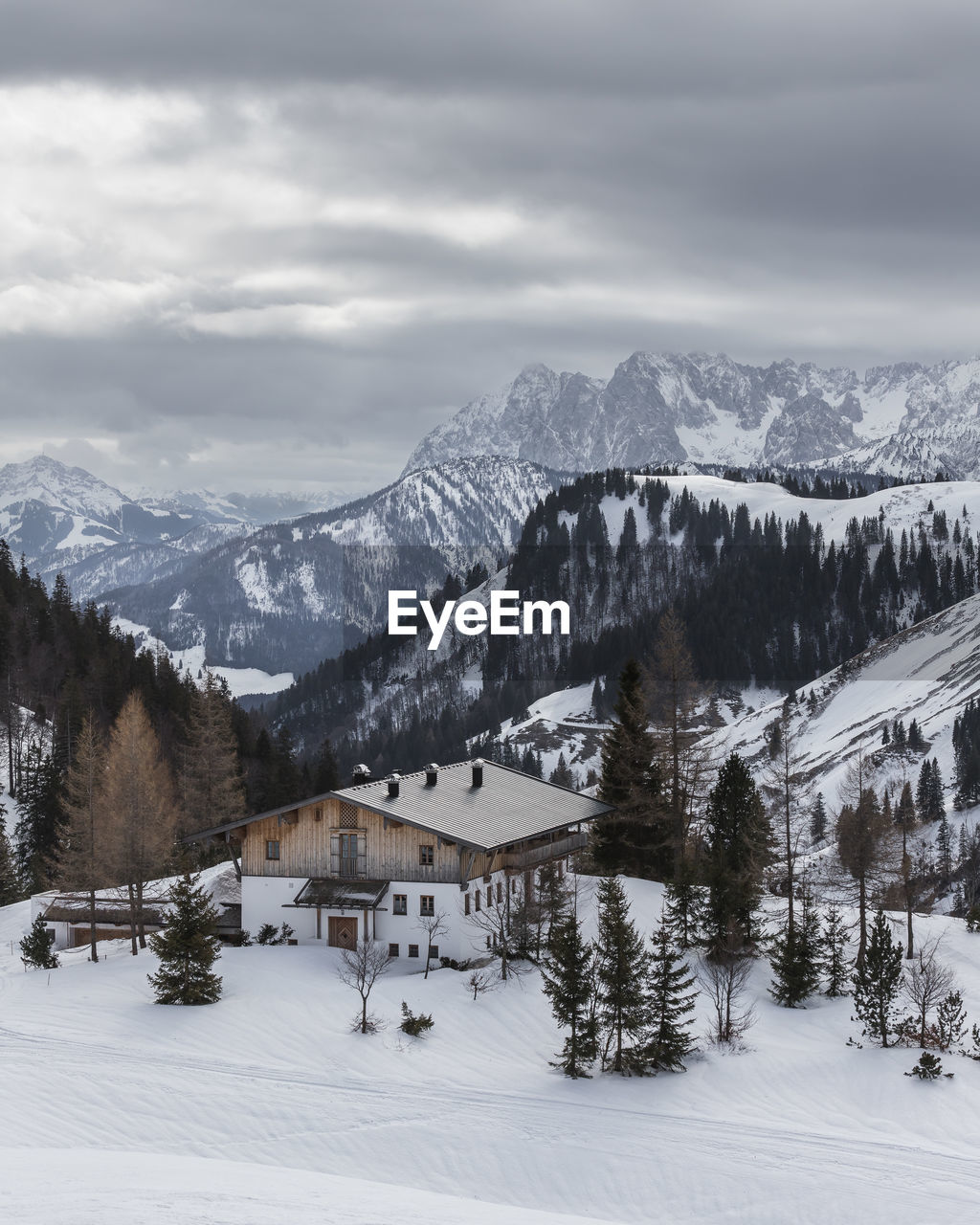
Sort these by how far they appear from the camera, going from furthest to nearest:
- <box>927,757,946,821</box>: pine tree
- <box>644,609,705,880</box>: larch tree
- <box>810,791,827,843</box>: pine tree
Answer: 1. <box>927,757,946,821</box>: pine tree
2. <box>810,791,827,843</box>: pine tree
3. <box>644,609,705,880</box>: larch tree

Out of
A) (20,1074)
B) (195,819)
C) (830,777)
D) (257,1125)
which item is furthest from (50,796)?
(830,777)

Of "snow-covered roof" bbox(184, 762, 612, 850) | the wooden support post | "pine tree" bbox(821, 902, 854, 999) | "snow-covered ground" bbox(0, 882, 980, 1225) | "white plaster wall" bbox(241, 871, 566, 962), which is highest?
"snow-covered roof" bbox(184, 762, 612, 850)

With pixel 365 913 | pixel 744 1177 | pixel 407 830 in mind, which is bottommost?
pixel 744 1177

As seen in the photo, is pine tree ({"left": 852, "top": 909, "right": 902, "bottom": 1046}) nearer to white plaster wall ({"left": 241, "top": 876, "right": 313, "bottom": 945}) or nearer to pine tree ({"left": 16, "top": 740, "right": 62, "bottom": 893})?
white plaster wall ({"left": 241, "top": 876, "right": 313, "bottom": 945})

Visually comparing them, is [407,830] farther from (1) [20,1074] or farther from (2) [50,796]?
(2) [50,796]

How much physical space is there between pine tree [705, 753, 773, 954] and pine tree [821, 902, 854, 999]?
136 inches

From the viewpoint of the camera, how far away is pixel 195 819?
273 ft

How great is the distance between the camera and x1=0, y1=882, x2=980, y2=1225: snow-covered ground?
101ft

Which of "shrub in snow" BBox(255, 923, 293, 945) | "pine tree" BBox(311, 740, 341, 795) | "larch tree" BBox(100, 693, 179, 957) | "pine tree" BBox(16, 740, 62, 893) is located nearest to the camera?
"shrub in snow" BBox(255, 923, 293, 945)

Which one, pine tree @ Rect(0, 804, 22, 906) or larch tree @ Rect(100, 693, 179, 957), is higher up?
larch tree @ Rect(100, 693, 179, 957)

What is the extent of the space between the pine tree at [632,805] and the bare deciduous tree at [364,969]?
50.0ft

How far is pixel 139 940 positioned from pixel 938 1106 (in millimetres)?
38943

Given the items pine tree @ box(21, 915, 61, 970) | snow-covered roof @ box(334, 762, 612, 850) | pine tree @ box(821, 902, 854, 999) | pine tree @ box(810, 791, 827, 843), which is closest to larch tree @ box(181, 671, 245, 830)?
snow-covered roof @ box(334, 762, 612, 850)

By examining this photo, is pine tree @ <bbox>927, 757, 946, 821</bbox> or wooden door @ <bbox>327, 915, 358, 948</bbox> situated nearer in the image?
wooden door @ <bbox>327, 915, 358, 948</bbox>
